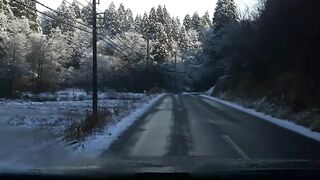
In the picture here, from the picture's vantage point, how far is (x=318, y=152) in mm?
13695

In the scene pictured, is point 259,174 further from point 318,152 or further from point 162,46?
point 162,46

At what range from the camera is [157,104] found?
157ft

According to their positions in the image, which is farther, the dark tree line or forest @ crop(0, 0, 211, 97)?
forest @ crop(0, 0, 211, 97)

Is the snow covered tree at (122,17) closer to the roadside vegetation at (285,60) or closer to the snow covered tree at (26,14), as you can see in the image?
the snow covered tree at (26,14)

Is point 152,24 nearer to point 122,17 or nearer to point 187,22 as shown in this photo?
point 122,17

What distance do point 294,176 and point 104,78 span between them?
308 ft

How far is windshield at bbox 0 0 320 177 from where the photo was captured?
1229 centimetres

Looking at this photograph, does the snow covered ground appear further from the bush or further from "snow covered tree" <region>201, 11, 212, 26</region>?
"snow covered tree" <region>201, 11, 212, 26</region>

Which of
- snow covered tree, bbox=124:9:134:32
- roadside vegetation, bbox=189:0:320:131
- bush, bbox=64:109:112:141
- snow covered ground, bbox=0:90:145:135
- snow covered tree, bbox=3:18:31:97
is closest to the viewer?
bush, bbox=64:109:112:141

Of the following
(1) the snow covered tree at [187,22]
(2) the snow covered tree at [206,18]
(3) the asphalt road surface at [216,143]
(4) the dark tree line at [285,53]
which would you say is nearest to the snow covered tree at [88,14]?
(4) the dark tree line at [285,53]

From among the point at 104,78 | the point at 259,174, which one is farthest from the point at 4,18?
the point at 259,174

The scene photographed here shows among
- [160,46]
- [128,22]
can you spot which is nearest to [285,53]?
[160,46]

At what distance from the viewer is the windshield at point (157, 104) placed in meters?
12.3

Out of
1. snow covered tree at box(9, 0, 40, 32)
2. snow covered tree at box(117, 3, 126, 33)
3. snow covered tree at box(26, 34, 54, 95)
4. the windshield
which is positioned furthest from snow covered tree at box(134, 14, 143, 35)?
snow covered tree at box(26, 34, 54, 95)
